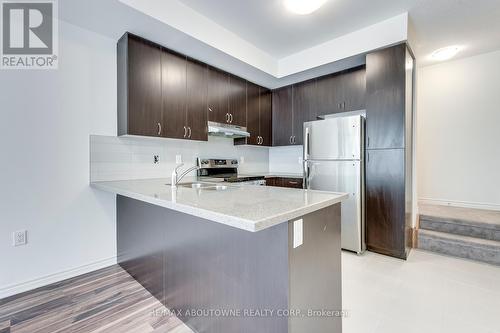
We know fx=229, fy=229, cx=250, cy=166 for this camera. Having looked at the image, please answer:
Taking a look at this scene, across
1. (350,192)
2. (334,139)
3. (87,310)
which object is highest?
(334,139)

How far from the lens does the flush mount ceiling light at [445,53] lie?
3.24 metres

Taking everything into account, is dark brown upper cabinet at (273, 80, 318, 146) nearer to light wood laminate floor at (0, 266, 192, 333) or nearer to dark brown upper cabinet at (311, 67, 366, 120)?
dark brown upper cabinet at (311, 67, 366, 120)

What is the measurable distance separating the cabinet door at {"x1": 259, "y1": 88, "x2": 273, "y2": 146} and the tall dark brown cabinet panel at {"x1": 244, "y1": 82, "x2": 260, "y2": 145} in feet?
0.26

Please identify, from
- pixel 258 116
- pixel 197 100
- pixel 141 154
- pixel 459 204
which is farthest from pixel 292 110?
pixel 459 204

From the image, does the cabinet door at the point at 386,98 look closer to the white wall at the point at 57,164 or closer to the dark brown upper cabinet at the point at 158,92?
the dark brown upper cabinet at the point at 158,92

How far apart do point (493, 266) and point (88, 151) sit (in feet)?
14.6

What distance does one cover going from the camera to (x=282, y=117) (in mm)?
4023

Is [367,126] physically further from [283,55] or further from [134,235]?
[134,235]

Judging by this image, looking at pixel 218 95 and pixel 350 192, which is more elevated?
pixel 218 95

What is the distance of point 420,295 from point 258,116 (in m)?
3.05

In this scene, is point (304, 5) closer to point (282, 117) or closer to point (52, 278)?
point (282, 117)

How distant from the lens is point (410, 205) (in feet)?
9.37

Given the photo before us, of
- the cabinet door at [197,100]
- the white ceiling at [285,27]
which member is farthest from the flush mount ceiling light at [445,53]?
the cabinet door at [197,100]

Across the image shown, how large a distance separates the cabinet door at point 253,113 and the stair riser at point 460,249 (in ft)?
8.81
